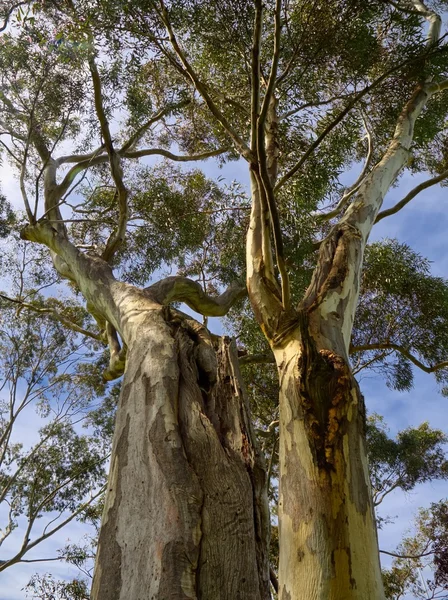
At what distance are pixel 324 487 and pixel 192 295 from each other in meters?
3.00

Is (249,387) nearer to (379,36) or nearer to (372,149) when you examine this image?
(372,149)

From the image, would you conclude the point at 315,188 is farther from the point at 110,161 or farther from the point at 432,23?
the point at 432,23

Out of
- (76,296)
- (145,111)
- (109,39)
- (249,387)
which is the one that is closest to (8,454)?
(76,296)

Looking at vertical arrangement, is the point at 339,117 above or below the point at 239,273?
below

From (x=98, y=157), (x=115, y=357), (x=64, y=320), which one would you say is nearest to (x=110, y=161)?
(x=98, y=157)

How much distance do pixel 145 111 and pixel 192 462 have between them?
5.73 metres

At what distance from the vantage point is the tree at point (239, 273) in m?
1.95

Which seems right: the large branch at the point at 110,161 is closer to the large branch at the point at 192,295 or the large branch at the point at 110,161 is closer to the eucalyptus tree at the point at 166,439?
the eucalyptus tree at the point at 166,439

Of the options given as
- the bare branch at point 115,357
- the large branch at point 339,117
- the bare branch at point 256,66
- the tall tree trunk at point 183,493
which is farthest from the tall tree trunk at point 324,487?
the bare branch at point 115,357

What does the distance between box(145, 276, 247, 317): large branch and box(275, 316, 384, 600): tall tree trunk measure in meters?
1.73

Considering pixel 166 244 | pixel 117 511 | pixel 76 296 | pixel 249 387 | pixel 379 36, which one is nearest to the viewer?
pixel 117 511

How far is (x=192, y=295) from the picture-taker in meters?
5.19

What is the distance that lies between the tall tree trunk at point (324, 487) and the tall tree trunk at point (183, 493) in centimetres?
33

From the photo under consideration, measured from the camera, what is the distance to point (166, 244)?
750cm
